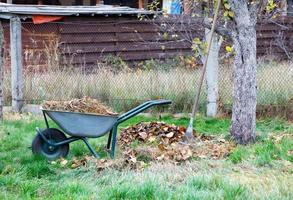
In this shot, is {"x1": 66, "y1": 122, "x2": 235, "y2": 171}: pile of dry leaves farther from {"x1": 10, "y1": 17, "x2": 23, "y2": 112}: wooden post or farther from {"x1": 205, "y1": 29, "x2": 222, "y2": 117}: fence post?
{"x1": 10, "y1": 17, "x2": 23, "y2": 112}: wooden post

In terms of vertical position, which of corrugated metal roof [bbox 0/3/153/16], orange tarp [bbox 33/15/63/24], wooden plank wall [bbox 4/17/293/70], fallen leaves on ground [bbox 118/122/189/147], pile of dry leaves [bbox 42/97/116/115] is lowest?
fallen leaves on ground [bbox 118/122/189/147]

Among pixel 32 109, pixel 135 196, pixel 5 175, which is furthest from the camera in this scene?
pixel 32 109

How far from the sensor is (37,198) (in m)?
4.82

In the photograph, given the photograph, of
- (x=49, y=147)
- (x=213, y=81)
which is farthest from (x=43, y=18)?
(x=49, y=147)

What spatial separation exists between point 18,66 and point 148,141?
13.5 feet

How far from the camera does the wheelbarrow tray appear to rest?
20.4ft

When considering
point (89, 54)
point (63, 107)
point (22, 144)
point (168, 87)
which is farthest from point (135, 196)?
point (89, 54)

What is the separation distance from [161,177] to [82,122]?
Answer: 4.51 ft

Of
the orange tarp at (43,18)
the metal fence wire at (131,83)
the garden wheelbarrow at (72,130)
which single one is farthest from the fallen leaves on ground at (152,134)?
the orange tarp at (43,18)

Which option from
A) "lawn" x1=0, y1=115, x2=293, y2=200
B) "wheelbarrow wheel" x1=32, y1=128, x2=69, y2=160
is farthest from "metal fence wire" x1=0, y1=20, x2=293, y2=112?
"wheelbarrow wheel" x1=32, y1=128, x2=69, y2=160

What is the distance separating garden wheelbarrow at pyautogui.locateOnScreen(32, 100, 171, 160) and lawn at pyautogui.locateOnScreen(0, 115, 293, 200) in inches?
7.4

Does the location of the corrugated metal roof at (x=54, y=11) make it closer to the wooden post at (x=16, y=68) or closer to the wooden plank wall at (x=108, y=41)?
the wooden plank wall at (x=108, y=41)

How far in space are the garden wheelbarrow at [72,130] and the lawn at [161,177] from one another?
0.62ft

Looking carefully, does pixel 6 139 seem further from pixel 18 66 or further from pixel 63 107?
pixel 18 66
